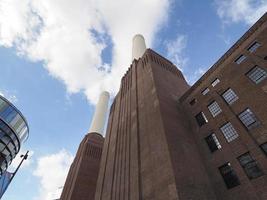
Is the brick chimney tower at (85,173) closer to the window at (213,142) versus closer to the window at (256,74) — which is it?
the window at (213,142)

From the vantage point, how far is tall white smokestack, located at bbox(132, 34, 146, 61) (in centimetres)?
5297

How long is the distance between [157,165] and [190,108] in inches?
395

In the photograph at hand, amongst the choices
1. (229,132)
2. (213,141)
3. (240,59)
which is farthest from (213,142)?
(240,59)

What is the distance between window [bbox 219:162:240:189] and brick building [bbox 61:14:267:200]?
0.08 meters

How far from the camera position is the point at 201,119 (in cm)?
2291

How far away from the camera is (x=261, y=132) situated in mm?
15852

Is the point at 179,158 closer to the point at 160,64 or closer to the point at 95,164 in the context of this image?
the point at 160,64

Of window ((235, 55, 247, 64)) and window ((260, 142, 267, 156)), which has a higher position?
window ((235, 55, 247, 64))

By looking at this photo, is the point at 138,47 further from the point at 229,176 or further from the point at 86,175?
the point at 229,176

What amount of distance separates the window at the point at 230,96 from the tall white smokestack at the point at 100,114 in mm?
42621

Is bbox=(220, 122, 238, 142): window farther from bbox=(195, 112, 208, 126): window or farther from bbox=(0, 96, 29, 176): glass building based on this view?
bbox=(0, 96, 29, 176): glass building

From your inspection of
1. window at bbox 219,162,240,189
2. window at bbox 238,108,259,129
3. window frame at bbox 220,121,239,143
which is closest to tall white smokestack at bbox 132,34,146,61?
window frame at bbox 220,121,239,143

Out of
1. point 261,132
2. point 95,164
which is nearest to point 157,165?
point 261,132

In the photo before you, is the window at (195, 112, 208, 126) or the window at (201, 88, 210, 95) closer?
the window at (195, 112, 208, 126)
